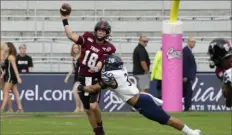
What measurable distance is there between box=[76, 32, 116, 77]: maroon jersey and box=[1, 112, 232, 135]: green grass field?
139 cm

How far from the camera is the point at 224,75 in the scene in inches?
382

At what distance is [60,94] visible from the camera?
21.3 m

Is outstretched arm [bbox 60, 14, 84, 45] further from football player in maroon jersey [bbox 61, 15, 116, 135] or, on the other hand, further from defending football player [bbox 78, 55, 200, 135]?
defending football player [bbox 78, 55, 200, 135]

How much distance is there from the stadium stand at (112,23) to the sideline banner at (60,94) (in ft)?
9.24

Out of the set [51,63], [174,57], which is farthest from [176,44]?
[51,63]

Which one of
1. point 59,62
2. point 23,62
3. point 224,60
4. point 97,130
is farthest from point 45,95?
point 224,60

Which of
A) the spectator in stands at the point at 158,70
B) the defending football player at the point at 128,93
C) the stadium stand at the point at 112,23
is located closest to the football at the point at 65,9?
the defending football player at the point at 128,93

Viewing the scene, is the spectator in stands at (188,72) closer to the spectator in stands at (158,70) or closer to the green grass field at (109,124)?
the spectator in stands at (158,70)

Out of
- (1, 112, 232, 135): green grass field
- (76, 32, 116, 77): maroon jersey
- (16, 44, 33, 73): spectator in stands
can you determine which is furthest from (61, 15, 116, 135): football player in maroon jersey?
(16, 44, 33, 73): spectator in stands

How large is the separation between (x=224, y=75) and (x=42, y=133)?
452cm

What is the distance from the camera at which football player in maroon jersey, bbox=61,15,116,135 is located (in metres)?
12.5

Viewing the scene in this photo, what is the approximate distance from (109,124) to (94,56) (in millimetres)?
2952

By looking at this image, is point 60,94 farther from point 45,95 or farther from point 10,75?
point 10,75

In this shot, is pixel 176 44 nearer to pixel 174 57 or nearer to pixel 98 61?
pixel 174 57
